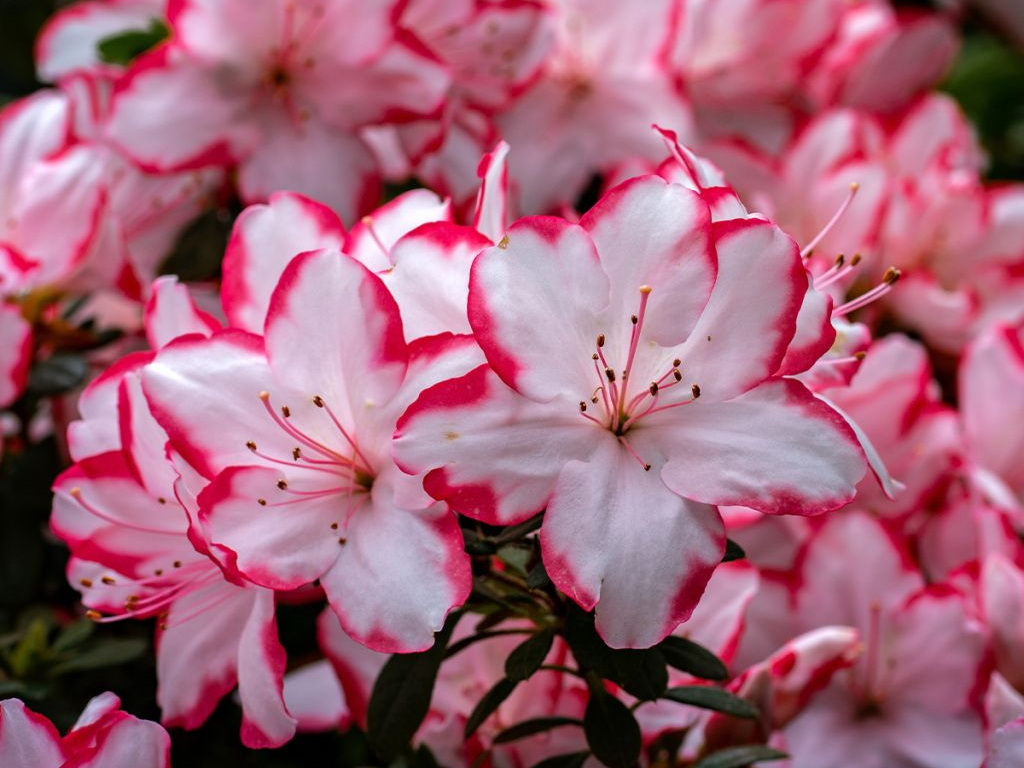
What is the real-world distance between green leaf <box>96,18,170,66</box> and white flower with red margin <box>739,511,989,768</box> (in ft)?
2.31

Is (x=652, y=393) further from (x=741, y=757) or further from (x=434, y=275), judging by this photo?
(x=741, y=757)

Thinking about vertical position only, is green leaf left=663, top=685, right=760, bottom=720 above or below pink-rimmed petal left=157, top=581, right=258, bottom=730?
below

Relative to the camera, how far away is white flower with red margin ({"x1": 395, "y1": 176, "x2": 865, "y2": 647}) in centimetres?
59

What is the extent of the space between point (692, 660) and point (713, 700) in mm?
51

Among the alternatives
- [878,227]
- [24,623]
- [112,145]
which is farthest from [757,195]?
[24,623]

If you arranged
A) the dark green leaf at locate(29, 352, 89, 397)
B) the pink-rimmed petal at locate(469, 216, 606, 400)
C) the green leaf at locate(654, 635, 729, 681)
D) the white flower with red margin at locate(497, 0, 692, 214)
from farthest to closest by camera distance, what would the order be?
the white flower with red margin at locate(497, 0, 692, 214) < the dark green leaf at locate(29, 352, 89, 397) < the green leaf at locate(654, 635, 729, 681) < the pink-rimmed petal at locate(469, 216, 606, 400)

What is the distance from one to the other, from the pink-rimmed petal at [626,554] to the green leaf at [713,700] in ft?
0.43

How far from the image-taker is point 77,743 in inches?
25.7

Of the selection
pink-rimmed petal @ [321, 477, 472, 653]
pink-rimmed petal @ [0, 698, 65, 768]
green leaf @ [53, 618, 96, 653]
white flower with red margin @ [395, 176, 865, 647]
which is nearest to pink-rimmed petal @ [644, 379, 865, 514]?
white flower with red margin @ [395, 176, 865, 647]

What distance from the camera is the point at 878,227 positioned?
1.18 m

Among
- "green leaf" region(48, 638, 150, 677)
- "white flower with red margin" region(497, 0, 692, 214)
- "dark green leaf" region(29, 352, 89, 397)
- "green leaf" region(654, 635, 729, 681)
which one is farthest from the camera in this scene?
"white flower with red margin" region(497, 0, 692, 214)

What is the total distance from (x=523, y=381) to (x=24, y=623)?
508 millimetres

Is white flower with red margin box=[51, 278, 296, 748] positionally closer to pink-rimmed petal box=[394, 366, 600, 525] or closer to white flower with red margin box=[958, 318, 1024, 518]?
pink-rimmed petal box=[394, 366, 600, 525]

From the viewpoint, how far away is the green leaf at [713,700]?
716mm
